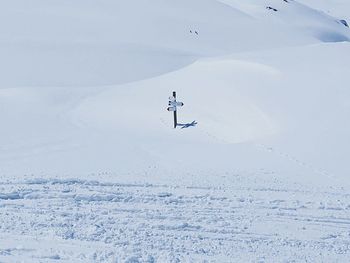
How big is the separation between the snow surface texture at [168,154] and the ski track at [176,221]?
0.08 feet

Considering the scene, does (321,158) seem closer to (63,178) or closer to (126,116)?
(63,178)

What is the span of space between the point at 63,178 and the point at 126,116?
6173 millimetres

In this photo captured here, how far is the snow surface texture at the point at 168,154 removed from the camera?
22.6ft

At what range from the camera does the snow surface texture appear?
271 inches

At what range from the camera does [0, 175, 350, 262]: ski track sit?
655cm

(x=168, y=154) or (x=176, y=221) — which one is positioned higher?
(x=168, y=154)

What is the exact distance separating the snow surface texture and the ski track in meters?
0.02

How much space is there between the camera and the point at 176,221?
7445 millimetres

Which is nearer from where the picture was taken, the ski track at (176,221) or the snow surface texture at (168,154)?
the ski track at (176,221)

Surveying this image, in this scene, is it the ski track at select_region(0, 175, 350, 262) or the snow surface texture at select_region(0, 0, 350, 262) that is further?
the snow surface texture at select_region(0, 0, 350, 262)

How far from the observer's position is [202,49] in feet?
91.0

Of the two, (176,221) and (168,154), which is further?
(168,154)

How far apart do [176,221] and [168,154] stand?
378cm

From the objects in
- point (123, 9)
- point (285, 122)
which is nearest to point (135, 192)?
point (285, 122)
